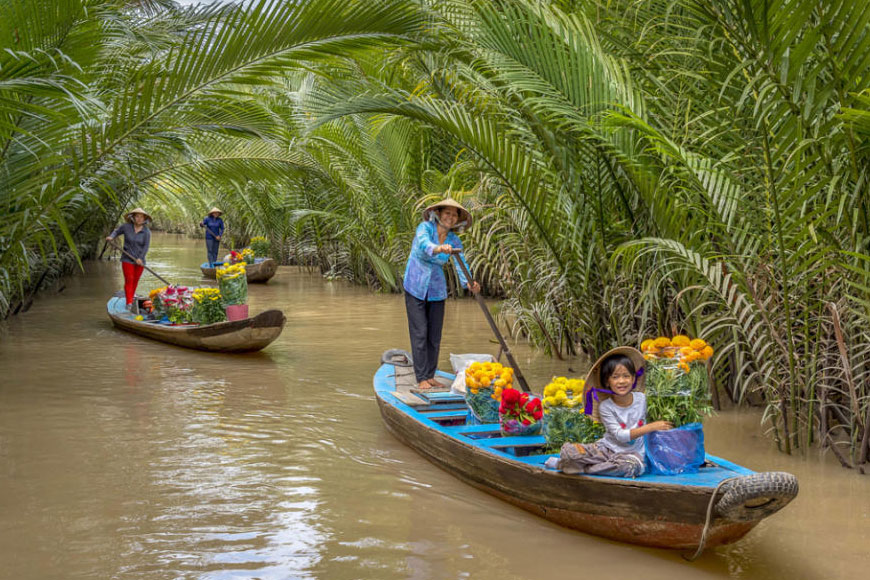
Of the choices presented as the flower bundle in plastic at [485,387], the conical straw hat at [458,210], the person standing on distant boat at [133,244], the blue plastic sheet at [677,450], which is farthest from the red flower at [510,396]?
the person standing on distant boat at [133,244]

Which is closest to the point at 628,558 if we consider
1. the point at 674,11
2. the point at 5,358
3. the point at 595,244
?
the point at 595,244

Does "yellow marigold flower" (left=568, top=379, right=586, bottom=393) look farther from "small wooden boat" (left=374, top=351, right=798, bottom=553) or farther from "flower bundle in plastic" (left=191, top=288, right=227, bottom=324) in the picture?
"flower bundle in plastic" (left=191, top=288, right=227, bottom=324)

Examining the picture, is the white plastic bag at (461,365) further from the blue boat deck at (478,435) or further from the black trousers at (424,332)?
the black trousers at (424,332)

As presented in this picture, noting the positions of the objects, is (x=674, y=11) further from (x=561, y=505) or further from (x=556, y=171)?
(x=561, y=505)

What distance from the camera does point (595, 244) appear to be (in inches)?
283

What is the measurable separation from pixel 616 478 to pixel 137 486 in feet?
9.72

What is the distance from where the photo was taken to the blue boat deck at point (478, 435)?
4055 millimetres

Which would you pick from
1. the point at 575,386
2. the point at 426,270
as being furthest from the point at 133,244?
the point at 575,386

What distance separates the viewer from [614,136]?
649cm

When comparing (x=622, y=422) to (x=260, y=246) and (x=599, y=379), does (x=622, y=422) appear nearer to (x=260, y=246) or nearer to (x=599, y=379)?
(x=599, y=379)

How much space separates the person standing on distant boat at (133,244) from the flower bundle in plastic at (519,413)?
8.53 metres

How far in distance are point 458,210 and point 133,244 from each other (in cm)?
734

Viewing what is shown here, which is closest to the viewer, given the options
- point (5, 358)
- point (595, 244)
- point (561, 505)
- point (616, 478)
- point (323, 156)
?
point (616, 478)

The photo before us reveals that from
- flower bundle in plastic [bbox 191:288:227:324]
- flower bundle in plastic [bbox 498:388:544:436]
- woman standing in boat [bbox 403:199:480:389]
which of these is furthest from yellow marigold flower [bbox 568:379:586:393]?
flower bundle in plastic [bbox 191:288:227:324]
